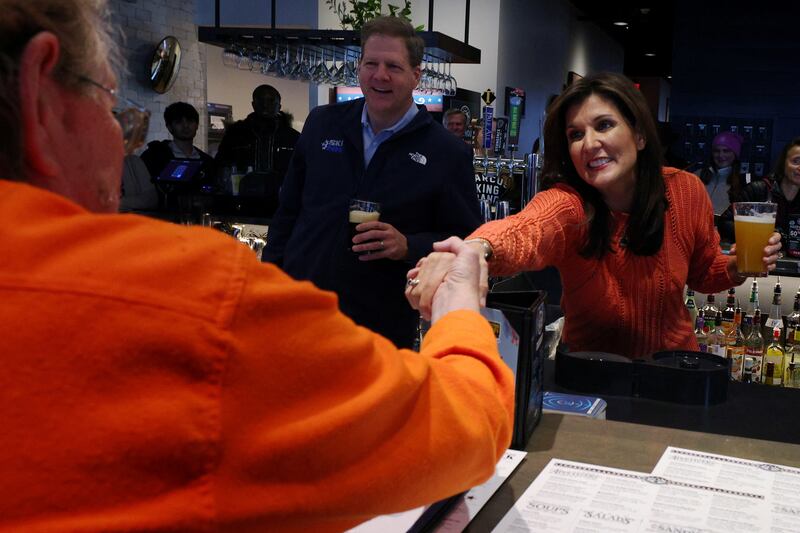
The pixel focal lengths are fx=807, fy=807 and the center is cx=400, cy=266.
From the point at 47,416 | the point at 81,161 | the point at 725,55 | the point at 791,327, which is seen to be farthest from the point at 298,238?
the point at 725,55

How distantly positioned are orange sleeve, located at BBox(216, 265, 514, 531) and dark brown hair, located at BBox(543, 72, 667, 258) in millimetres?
1618

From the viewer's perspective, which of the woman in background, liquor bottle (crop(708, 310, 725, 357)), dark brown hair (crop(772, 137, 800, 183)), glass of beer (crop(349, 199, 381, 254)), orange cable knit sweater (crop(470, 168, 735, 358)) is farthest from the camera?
dark brown hair (crop(772, 137, 800, 183))

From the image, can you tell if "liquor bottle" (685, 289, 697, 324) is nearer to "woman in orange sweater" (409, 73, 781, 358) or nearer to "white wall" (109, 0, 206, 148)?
"woman in orange sweater" (409, 73, 781, 358)

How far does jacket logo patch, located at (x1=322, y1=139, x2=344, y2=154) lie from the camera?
3.23 metres

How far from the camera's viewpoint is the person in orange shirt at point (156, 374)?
1.98 ft

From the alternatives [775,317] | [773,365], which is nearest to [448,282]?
[773,365]

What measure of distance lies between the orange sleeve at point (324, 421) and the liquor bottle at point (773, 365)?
105 inches

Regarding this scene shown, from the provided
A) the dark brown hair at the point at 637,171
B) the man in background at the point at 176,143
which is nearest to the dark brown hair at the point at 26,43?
the dark brown hair at the point at 637,171

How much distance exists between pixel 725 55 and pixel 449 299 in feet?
33.8

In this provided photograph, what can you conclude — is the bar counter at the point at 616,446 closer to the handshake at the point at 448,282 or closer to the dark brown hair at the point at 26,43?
the handshake at the point at 448,282

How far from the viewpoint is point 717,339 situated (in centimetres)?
334

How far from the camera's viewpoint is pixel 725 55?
1017 centimetres

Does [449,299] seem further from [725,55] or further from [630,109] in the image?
[725,55]

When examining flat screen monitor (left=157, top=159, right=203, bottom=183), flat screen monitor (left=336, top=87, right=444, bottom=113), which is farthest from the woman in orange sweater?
flat screen monitor (left=336, top=87, right=444, bottom=113)
